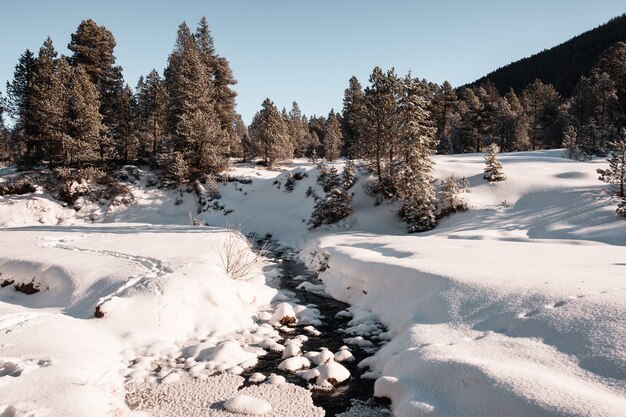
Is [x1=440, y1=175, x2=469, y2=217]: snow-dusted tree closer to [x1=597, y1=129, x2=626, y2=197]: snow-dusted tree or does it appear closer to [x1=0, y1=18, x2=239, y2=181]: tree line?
[x1=597, y1=129, x2=626, y2=197]: snow-dusted tree

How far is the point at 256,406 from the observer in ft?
17.9

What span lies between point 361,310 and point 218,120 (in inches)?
1196

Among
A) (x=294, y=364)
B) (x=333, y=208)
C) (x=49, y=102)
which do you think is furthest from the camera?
(x=49, y=102)

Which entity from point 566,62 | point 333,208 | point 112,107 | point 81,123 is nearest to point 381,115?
point 333,208

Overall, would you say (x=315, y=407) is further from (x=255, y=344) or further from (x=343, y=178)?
(x=343, y=178)

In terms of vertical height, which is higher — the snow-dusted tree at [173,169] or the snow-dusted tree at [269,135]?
the snow-dusted tree at [269,135]

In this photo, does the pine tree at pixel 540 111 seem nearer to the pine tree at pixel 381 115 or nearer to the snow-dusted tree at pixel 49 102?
the pine tree at pixel 381 115

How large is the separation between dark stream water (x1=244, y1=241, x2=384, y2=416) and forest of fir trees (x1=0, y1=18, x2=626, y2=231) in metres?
10.7

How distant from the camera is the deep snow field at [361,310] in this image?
4730mm

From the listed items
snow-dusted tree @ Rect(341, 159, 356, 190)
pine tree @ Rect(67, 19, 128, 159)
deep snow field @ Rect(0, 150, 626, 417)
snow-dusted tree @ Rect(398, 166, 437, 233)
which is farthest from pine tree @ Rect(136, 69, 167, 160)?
snow-dusted tree @ Rect(398, 166, 437, 233)

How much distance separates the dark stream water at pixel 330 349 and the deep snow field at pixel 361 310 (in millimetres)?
250

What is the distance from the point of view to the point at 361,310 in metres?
10.5

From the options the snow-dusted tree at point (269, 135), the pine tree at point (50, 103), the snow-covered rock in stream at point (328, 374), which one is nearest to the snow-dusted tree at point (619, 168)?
the snow-covered rock in stream at point (328, 374)

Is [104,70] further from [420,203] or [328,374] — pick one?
[328,374]
